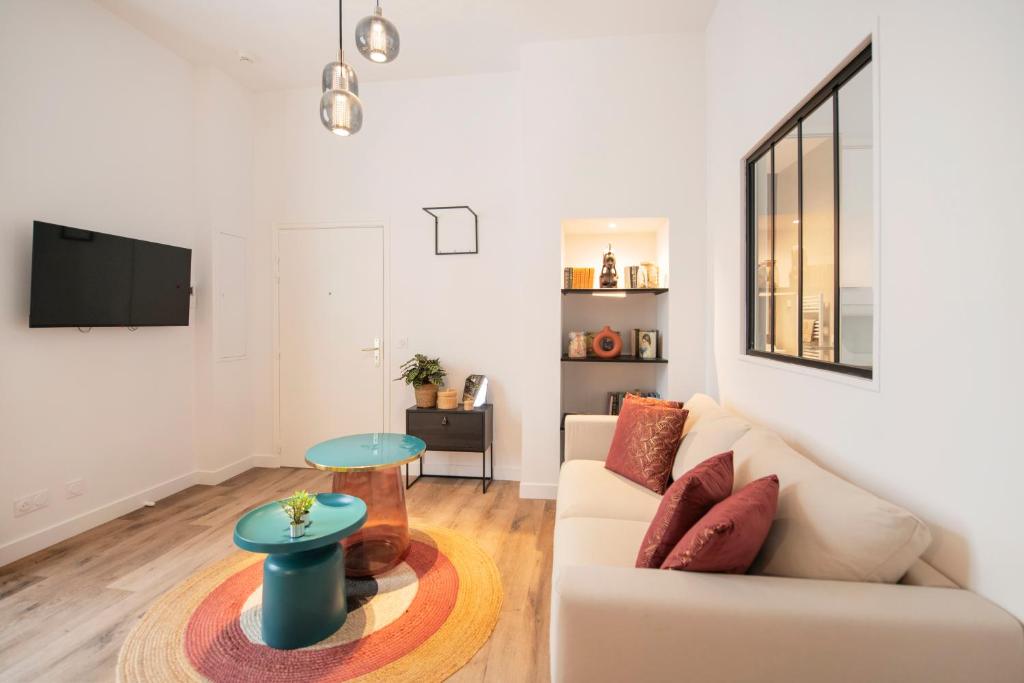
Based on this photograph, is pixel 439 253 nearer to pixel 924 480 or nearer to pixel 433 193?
pixel 433 193

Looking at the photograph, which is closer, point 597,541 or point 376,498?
point 597,541

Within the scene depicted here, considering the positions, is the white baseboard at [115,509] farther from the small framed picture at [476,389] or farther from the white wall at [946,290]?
the white wall at [946,290]

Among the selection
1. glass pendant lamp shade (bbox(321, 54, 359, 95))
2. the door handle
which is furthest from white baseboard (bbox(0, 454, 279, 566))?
glass pendant lamp shade (bbox(321, 54, 359, 95))

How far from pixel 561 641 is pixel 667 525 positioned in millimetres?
465

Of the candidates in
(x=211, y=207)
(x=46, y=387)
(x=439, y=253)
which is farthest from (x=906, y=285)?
(x=211, y=207)

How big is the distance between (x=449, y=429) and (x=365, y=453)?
4.01 ft

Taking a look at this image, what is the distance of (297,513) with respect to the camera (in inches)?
70.4

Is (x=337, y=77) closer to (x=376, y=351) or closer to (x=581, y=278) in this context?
(x=581, y=278)

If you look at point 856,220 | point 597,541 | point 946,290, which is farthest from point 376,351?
point 946,290

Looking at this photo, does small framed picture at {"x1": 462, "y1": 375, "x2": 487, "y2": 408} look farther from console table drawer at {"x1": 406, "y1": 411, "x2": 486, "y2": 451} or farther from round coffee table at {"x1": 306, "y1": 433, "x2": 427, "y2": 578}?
round coffee table at {"x1": 306, "y1": 433, "x2": 427, "y2": 578}

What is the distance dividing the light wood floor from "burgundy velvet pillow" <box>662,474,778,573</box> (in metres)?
0.90

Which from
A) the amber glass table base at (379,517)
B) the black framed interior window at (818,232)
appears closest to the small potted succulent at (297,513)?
the amber glass table base at (379,517)

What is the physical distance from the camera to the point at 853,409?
5.18 feet

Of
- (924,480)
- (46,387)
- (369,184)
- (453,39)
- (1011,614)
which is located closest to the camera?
(1011,614)
